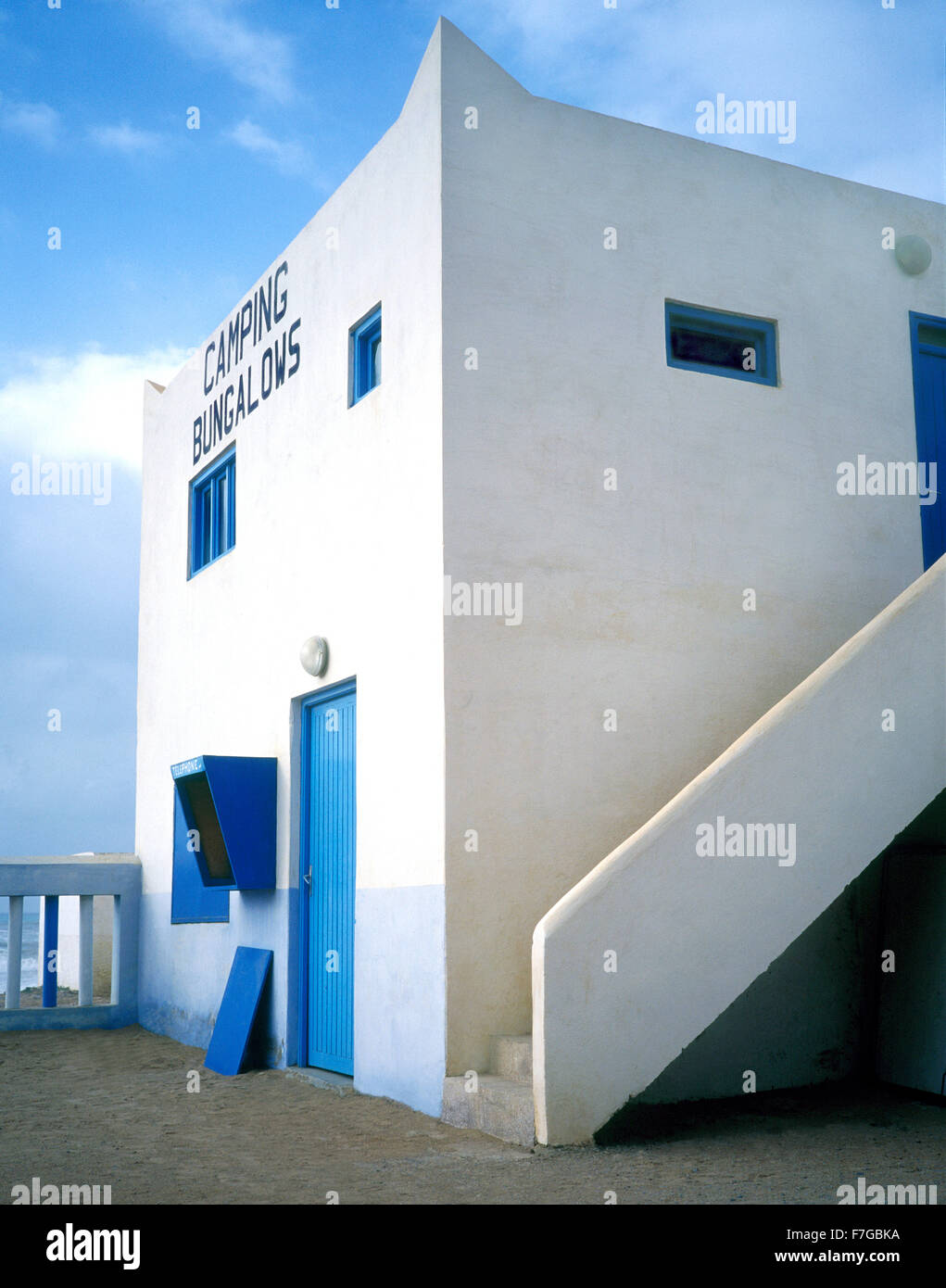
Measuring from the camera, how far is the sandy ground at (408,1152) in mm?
5074

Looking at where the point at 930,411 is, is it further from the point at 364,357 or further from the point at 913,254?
the point at 364,357

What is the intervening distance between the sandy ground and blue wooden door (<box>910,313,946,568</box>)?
3.91m

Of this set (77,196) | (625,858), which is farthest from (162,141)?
(625,858)

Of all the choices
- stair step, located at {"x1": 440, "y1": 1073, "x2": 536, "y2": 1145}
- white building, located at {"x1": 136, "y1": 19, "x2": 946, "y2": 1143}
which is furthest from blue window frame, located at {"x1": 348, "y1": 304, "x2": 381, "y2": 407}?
stair step, located at {"x1": 440, "y1": 1073, "x2": 536, "y2": 1145}

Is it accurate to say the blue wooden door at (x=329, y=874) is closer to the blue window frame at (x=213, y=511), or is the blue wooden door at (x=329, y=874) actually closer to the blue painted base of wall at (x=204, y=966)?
the blue painted base of wall at (x=204, y=966)

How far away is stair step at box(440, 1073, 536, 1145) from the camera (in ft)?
19.2

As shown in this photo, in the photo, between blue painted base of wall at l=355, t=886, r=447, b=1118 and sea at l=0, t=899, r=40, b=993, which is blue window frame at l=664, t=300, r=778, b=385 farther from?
sea at l=0, t=899, r=40, b=993

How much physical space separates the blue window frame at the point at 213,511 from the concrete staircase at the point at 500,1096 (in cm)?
557

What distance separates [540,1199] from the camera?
4828 mm

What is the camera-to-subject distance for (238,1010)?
9234 millimetres

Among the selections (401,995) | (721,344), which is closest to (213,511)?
(721,344)

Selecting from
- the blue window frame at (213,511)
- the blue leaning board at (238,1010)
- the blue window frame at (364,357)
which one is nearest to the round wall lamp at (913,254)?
the blue window frame at (364,357)
